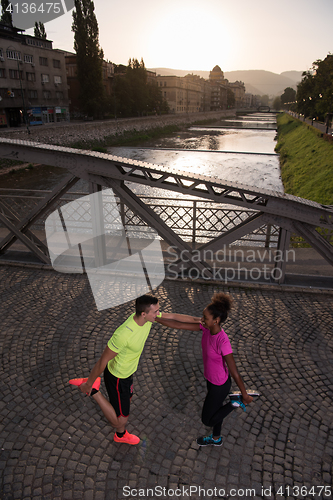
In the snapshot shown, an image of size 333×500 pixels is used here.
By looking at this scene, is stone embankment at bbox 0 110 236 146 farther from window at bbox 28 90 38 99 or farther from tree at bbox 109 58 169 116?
window at bbox 28 90 38 99

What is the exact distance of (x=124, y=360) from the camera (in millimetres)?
3238

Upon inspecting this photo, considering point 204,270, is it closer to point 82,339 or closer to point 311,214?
point 311,214

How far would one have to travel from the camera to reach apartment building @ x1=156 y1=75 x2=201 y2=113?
4345 inches

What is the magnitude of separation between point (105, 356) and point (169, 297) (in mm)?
3572

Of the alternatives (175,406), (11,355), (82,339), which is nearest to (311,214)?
(175,406)

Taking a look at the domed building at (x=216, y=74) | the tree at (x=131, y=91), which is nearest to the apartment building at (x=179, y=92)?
the tree at (x=131, y=91)

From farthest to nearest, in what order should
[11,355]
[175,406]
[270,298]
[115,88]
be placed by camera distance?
1. [115,88]
2. [270,298]
3. [11,355]
4. [175,406]

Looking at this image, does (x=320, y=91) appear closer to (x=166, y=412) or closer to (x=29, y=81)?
(x=29, y=81)

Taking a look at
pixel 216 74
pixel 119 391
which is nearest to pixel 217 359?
pixel 119 391

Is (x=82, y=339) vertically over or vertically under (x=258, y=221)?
under

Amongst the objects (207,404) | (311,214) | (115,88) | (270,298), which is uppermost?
(115,88)

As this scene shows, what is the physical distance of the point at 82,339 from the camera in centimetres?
534

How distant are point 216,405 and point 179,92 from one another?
123 metres

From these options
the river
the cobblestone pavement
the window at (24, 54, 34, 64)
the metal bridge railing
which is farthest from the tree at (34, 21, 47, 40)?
the cobblestone pavement
